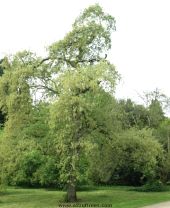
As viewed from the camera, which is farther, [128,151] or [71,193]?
[128,151]

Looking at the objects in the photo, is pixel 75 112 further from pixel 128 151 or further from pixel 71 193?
pixel 71 193

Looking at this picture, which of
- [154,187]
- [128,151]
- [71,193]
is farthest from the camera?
[154,187]

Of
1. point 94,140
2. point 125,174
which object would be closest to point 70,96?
point 94,140

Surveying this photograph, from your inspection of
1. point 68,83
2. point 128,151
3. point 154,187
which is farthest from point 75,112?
point 154,187

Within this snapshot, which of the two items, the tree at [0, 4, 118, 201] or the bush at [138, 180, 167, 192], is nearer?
the tree at [0, 4, 118, 201]

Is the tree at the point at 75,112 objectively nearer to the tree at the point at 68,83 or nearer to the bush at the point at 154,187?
the tree at the point at 68,83

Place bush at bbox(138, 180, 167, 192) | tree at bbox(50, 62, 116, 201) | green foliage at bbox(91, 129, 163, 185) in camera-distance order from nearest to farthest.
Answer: tree at bbox(50, 62, 116, 201) → green foliage at bbox(91, 129, 163, 185) → bush at bbox(138, 180, 167, 192)

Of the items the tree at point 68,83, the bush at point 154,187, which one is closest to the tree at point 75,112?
the tree at point 68,83

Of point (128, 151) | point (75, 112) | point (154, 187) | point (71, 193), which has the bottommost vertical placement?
point (71, 193)

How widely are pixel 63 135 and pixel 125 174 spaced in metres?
21.9

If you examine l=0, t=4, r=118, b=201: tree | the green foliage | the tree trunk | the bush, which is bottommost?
the tree trunk

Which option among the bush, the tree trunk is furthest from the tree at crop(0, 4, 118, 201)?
the bush

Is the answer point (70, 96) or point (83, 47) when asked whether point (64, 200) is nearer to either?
point (70, 96)

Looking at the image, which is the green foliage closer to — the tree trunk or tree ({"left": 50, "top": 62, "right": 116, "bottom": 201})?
tree ({"left": 50, "top": 62, "right": 116, "bottom": 201})
